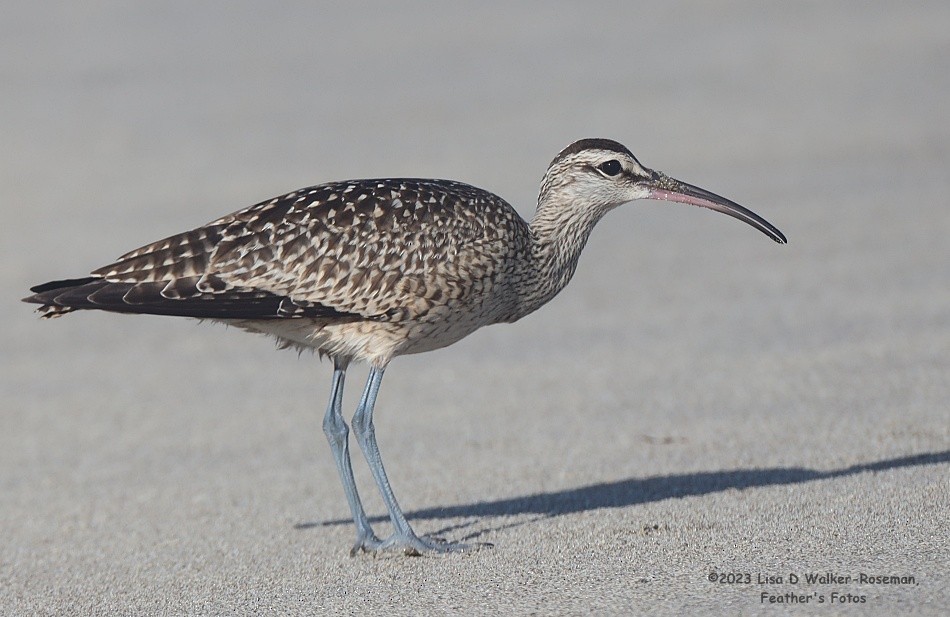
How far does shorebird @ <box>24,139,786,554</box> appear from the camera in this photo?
6.73 meters

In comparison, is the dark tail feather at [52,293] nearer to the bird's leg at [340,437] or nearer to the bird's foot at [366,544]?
the bird's leg at [340,437]

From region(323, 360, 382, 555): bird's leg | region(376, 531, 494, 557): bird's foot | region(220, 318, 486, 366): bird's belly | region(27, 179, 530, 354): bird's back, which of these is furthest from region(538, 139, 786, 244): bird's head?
region(376, 531, 494, 557): bird's foot

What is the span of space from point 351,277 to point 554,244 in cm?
115

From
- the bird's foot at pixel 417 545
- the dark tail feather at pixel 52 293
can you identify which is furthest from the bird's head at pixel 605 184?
the dark tail feather at pixel 52 293

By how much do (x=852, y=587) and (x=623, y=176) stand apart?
2789 millimetres

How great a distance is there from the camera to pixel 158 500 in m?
8.30

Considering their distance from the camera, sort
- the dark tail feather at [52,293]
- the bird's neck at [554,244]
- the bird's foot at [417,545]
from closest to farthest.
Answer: the dark tail feather at [52,293]
the bird's foot at [417,545]
the bird's neck at [554,244]

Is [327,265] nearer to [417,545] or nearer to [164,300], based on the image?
[164,300]

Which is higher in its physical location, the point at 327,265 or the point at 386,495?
the point at 327,265

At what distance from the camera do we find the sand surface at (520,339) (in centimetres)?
626

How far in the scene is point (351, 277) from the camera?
22.5 ft

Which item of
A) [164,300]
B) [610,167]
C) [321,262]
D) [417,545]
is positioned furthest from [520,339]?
[164,300]

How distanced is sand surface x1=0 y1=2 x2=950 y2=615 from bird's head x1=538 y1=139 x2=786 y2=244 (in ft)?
4.67

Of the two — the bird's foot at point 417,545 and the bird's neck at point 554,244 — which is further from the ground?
the bird's neck at point 554,244
